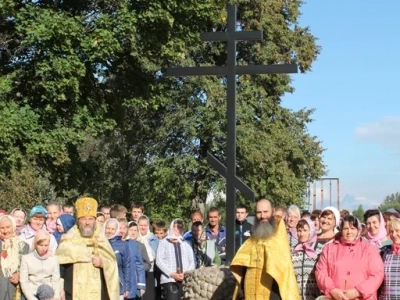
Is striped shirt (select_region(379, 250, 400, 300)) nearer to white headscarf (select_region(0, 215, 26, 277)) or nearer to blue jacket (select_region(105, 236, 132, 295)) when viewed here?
blue jacket (select_region(105, 236, 132, 295))

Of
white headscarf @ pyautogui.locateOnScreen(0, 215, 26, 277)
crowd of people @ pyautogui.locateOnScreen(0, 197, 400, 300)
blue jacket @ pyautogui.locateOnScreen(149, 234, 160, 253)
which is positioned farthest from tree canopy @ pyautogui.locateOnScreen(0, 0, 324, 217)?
white headscarf @ pyautogui.locateOnScreen(0, 215, 26, 277)

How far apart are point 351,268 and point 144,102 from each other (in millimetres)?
15660

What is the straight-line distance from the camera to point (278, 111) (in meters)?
33.5

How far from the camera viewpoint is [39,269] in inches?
401

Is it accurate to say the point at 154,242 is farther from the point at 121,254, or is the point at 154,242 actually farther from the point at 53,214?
the point at 121,254

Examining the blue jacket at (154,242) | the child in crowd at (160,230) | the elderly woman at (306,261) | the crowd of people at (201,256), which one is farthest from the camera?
the child in crowd at (160,230)

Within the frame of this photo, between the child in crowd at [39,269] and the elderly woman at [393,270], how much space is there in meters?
3.62

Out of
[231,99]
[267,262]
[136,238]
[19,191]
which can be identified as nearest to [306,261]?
→ [267,262]

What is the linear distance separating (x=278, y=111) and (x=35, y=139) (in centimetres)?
1365

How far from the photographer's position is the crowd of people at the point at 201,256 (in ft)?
29.4

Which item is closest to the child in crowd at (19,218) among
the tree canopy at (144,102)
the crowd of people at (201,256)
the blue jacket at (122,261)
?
the crowd of people at (201,256)

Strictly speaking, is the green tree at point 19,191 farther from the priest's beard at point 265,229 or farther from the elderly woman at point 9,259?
the priest's beard at point 265,229

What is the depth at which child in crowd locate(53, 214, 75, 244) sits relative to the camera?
40.9 feet

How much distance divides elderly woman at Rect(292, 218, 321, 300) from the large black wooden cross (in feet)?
2.59
